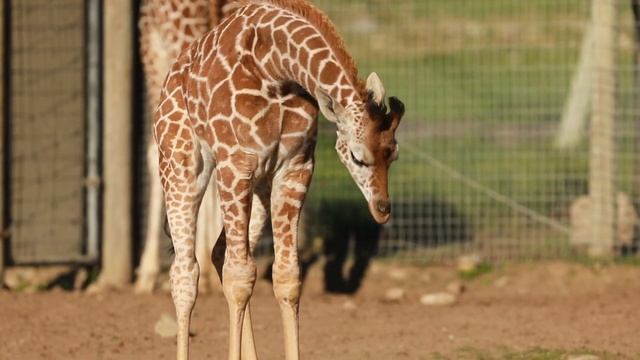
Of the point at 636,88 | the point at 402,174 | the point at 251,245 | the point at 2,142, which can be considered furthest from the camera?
the point at 402,174

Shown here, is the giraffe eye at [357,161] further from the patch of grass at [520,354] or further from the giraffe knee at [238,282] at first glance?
the patch of grass at [520,354]

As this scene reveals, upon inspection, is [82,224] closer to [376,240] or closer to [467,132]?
[376,240]

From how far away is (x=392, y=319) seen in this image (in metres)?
8.75

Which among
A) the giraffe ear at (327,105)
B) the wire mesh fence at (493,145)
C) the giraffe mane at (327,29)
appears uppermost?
the giraffe mane at (327,29)

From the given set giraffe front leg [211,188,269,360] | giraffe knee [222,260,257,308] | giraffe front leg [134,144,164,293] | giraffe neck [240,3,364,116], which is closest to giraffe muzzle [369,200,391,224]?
giraffe neck [240,3,364,116]

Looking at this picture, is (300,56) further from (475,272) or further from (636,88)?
(636,88)

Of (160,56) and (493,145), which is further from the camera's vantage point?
(493,145)

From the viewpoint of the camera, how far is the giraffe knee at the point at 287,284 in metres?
6.29

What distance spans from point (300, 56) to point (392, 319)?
10.4 feet

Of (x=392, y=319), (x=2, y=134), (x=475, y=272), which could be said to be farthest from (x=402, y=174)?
(x=2, y=134)

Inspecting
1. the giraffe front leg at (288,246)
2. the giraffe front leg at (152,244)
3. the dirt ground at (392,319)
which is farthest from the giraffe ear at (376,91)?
the giraffe front leg at (152,244)

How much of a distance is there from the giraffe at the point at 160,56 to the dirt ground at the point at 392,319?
0.29 meters

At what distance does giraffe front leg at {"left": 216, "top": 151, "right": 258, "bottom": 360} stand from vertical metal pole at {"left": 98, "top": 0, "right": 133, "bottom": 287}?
3.94 m

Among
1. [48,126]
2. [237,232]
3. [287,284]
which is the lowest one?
[48,126]
